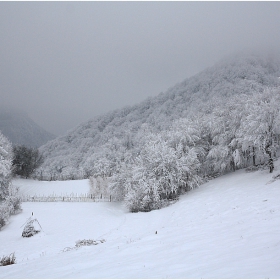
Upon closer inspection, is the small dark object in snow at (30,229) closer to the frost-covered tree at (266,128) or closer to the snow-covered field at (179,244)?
the snow-covered field at (179,244)

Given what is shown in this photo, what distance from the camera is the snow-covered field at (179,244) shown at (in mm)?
6668

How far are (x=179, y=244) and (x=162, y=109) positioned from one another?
381ft

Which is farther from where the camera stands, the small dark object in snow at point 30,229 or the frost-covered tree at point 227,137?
the frost-covered tree at point 227,137

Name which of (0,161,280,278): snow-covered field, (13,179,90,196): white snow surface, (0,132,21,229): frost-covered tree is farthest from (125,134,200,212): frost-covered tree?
(13,179,90,196): white snow surface

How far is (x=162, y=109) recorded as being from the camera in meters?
124

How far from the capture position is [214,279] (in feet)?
17.7

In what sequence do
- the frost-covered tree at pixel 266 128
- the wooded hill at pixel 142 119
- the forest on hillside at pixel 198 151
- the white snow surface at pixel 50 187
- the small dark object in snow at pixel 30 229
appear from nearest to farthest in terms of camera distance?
the small dark object in snow at pixel 30 229, the frost-covered tree at pixel 266 128, the forest on hillside at pixel 198 151, the white snow surface at pixel 50 187, the wooded hill at pixel 142 119

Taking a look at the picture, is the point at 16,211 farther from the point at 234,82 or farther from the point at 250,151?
Result: the point at 234,82

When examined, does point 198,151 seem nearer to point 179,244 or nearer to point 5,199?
point 179,244

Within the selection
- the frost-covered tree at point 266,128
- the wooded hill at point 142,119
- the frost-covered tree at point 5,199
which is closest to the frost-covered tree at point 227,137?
the frost-covered tree at point 266,128

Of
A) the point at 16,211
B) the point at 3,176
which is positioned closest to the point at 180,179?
the point at 16,211

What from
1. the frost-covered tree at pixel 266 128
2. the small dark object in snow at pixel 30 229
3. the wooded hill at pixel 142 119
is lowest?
the small dark object in snow at pixel 30 229

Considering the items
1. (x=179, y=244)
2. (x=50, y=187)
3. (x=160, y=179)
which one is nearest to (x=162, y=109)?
(x=50, y=187)

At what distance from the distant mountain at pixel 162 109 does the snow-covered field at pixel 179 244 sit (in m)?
67.0
